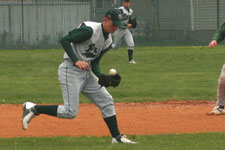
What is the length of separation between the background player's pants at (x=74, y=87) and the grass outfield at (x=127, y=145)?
46cm

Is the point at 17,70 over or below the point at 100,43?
below

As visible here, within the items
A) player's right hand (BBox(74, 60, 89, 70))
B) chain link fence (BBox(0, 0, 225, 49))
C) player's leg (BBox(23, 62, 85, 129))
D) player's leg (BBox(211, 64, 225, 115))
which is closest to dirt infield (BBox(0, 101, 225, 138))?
player's leg (BBox(211, 64, 225, 115))

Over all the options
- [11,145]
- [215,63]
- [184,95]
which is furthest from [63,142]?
[215,63]

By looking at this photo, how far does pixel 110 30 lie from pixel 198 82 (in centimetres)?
864

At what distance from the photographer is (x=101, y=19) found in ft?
95.0

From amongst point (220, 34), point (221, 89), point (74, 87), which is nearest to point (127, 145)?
point (74, 87)

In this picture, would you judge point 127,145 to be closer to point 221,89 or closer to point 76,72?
point 76,72

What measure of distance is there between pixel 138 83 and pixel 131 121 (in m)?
5.48

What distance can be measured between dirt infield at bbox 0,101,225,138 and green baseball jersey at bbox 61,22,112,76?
176 cm

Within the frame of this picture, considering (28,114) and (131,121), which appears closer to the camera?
(28,114)

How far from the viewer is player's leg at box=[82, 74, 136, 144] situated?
8453mm

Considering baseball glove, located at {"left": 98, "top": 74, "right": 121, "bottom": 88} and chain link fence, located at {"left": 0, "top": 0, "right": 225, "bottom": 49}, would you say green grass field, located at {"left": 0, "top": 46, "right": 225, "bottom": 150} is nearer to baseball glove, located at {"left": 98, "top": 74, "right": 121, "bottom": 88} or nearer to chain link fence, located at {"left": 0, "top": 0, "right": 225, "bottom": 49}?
baseball glove, located at {"left": 98, "top": 74, "right": 121, "bottom": 88}

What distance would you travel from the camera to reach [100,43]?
323 inches

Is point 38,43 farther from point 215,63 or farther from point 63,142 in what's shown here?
point 63,142
